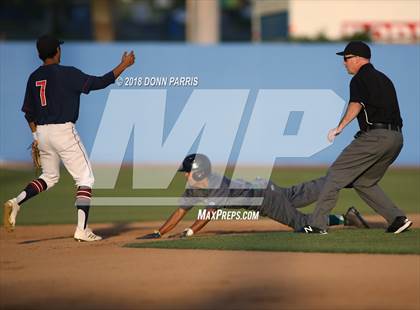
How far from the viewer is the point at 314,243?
32.0ft

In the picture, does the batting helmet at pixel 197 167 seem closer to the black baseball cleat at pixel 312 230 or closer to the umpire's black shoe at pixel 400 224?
the black baseball cleat at pixel 312 230

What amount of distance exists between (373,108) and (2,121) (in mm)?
14836

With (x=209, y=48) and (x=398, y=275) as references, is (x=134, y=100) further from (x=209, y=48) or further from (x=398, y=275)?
(x=398, y=275)

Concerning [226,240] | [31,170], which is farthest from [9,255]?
[31,170]

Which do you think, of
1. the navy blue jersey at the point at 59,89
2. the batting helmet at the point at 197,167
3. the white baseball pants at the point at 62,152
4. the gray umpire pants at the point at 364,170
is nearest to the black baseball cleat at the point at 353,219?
the gray umpire pants at the point at 364,170

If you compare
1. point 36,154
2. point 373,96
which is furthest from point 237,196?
point 36,154

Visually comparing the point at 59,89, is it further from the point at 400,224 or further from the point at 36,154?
the point at 400,224

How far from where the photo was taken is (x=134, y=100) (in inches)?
864

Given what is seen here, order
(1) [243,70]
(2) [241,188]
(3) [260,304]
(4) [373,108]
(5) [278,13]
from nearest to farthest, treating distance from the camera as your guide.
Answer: (3) [260,304], (4) [373,108], (2) [241,188], (1) [243,70], (5) [278,13]

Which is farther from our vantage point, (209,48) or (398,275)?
(209,48)

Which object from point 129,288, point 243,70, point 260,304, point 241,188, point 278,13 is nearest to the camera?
point 260,304

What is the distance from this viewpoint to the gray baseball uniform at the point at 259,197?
1060 cm

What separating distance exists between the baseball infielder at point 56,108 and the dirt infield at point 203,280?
865mm

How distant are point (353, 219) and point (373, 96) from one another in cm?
196
